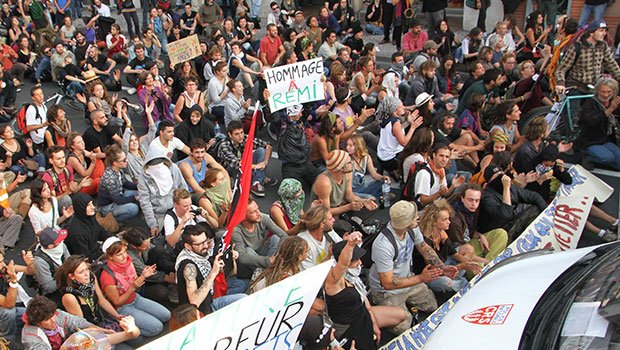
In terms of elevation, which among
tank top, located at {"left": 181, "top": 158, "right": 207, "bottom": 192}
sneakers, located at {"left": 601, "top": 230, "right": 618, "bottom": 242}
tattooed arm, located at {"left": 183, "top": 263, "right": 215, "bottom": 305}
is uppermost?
tattooed arm, located at {"left": 183, "top": 263, "right": 215, "bottom": 305}

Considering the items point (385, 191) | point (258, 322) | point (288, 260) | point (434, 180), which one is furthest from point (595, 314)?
point (385, 191)

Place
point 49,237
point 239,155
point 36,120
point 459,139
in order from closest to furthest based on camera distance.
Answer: point 49,237 < point 239,155 < point 459,139 < point 36,120

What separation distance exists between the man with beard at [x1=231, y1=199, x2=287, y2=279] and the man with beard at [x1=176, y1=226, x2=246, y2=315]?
0.56m

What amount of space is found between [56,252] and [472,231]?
13.4ft

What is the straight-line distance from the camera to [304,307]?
13.8 feet

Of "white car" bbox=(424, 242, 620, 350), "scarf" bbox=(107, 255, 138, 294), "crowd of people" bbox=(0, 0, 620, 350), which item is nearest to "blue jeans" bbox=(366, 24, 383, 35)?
"crowd of people" bbox=(0, 0, 620, 350)

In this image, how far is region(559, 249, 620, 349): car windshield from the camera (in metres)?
3.36

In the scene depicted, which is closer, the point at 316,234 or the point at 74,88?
the point at 316,234

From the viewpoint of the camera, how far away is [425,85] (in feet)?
34.0

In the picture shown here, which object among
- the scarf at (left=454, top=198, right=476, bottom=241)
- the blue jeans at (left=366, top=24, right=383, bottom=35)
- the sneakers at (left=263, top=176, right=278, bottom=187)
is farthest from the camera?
the blue jeans at (left=366, top=24, right=383, bottom=35)

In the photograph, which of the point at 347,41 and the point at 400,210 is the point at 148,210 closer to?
the point at 400,210

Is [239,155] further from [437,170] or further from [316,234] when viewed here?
[316,234]

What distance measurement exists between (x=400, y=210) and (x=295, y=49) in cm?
789

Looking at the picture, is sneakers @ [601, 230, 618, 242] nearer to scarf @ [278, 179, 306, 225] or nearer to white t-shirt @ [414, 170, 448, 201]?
white t-shirt @ [414, 170, 448, 201]
